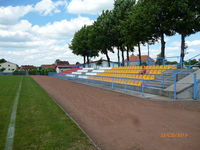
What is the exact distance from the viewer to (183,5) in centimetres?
1866

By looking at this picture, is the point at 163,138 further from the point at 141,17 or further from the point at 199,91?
the point at 141,17

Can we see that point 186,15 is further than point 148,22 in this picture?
No

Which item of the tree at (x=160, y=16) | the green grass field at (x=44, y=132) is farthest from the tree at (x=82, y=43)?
the green grass field at (x=44, y=132)

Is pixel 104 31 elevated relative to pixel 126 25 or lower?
elevated

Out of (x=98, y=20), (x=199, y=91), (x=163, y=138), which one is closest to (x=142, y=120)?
(x=163, y=138)

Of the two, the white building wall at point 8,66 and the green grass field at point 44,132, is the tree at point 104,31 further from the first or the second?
the white building wall at point 8,66

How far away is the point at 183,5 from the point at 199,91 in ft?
40.1

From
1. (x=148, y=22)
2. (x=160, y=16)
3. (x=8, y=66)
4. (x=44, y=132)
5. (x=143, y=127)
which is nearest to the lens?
(x=44, y=132)

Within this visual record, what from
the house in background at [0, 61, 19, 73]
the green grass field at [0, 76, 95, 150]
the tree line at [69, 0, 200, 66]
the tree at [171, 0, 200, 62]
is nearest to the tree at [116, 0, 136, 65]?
the tree line at [69, 0, 200, 66]

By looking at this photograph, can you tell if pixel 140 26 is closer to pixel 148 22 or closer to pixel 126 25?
pixel 148 22

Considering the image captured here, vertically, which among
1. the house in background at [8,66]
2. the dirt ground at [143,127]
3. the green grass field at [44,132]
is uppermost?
the house in background at [8,66]

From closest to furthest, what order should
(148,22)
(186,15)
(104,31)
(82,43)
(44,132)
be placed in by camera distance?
(44,132), (186,15), (148,22), (104,31), (82,43)
